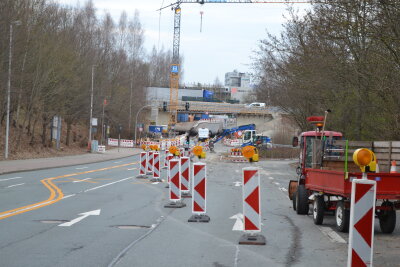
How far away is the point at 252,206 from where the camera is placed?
10227mm

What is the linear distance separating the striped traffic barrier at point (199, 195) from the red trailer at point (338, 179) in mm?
2448

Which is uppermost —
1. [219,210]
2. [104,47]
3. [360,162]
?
[104,47]

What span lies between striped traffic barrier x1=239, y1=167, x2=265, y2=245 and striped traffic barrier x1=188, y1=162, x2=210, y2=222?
272 cm

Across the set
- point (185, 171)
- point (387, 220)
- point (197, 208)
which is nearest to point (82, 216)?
point (197, 208)

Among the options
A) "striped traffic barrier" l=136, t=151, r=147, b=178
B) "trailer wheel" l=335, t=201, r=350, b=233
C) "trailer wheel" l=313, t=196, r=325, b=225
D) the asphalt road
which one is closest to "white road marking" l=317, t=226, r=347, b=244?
the asphalt road

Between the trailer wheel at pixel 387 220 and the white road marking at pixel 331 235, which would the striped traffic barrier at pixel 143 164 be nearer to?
the white road marking at pixel 331 235

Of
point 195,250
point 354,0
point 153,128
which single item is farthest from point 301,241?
point 153,128

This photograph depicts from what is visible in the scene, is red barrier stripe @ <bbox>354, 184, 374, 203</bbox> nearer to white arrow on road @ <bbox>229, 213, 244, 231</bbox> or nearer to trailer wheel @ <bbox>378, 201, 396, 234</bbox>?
white arrow on road @ <bbox>229, 213, 244, 231</bbox>

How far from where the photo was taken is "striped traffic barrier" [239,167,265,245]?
1023 centimetres

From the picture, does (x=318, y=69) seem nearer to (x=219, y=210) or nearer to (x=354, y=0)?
(x=354, y=0)

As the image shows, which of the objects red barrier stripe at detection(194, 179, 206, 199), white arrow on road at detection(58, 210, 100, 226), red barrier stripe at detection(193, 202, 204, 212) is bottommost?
white arrow on road at detection(58, 210, 100, 226)

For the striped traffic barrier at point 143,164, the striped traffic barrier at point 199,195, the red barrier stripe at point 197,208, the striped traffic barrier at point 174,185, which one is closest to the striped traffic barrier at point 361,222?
the striped traffic barrier at point 199,195

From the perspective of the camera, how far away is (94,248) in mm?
9383

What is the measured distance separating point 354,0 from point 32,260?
12.6 m
